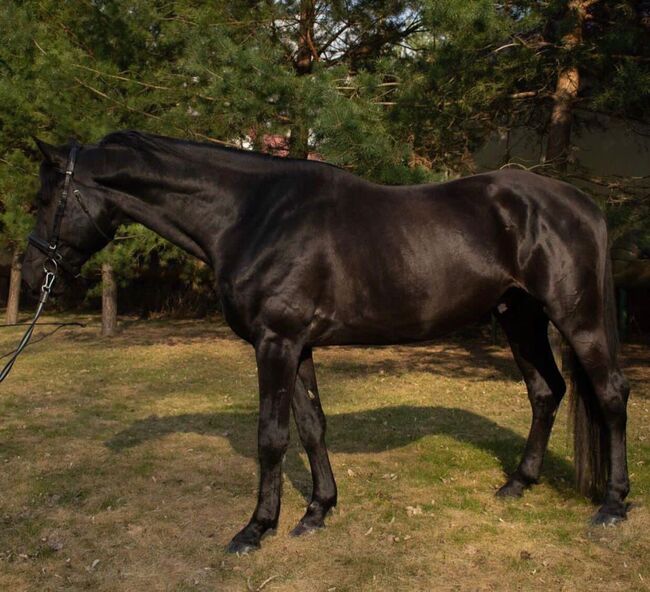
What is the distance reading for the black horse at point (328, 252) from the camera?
11.1 feet

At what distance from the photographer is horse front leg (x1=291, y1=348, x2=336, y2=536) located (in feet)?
12.3

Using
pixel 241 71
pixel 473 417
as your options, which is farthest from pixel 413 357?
pixel 241 71

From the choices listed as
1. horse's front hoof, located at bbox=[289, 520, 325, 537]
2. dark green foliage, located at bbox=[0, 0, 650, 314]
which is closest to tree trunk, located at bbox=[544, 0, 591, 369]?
dark green foliage, located at bbox=[0, 0, 650, 314]

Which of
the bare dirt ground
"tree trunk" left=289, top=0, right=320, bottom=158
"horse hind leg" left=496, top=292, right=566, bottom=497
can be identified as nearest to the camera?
the bare dirt ground

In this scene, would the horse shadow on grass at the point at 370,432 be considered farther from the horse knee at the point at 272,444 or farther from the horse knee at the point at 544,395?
the horse knee at the point at 272,444

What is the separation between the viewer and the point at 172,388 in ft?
25.8

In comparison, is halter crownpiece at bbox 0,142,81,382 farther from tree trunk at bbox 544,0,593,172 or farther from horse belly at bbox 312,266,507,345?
tree trunk at bbox 544,0,593,172

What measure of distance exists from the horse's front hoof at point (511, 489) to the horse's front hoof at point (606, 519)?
0.57 meters

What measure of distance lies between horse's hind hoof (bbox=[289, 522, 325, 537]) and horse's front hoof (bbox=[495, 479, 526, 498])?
1239 millimetres

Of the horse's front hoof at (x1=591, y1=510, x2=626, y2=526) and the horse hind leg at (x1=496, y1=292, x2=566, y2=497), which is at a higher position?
the horse hind leg at (x1=496, y1=292, x2=566, y2=497)

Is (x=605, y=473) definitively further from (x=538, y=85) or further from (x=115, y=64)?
(x=115, y=64)

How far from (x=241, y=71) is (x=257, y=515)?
523 cm

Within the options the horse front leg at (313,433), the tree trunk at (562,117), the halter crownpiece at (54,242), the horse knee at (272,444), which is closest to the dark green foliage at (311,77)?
the tree trunk at (562,117)

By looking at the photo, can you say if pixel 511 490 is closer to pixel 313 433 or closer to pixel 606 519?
pixel 606 519
